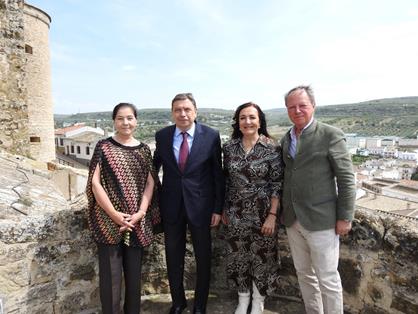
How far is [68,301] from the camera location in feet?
8.63

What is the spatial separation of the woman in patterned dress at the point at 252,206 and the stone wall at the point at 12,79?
16.1ft

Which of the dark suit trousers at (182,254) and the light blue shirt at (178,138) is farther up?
the light blue shirt at (178,138)

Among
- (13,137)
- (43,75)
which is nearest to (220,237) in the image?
(13,137)

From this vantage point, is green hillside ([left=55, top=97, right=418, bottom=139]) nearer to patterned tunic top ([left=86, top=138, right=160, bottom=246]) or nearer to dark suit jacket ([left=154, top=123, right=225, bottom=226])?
dark suit jacket ([left=154, top=123, right=225, bottom=226])

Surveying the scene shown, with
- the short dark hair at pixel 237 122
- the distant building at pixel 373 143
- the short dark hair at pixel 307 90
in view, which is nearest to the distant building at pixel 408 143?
the distant building at pixel 373 143

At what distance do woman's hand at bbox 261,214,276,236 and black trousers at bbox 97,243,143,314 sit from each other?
0.94 m

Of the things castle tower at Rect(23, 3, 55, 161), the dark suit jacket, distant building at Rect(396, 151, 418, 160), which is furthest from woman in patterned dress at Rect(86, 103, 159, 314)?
distant building at Rect(396, 151, 418, 160)

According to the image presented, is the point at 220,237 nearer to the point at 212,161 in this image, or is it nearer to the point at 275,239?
the point at 275,239

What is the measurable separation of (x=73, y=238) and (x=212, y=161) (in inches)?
47.4

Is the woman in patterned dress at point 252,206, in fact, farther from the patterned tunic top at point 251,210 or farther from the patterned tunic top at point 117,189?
the patterned tunic top at point 117,189

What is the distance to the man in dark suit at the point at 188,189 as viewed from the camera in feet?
8.70

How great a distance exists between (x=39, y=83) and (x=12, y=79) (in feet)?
40.1

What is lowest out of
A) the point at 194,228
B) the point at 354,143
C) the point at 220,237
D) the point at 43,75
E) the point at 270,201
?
the point at 354,143

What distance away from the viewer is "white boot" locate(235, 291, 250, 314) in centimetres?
274
